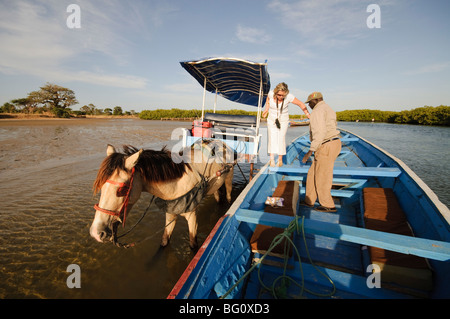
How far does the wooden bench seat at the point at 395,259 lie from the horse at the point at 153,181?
2.64 m

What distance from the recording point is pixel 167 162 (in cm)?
276

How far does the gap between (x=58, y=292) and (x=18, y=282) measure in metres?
0.73

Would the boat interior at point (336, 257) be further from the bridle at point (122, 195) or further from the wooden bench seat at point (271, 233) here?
the bridle at point (122, 195)

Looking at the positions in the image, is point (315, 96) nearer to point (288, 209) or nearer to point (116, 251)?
point (288, 209)

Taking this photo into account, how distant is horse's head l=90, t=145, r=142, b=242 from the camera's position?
1992 millimetres

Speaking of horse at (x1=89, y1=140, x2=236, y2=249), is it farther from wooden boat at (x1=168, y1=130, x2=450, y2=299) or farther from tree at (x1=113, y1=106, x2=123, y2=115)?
tree at (x1=113, y1=106, x2=123, y2=115)

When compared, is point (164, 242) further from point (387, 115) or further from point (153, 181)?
point (387, 115)

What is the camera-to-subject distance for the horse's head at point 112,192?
1.99m

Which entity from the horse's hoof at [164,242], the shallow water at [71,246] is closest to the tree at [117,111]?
the shallow water at [71,246]

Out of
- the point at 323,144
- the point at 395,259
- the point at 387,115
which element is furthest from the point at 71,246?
the point at 387,115

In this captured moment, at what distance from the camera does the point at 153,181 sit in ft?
8.38

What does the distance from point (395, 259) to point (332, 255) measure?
77cm

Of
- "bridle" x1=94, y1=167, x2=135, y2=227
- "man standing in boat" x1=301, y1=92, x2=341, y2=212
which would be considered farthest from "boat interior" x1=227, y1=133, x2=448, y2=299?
"bridle" x1=94, y1=167, x2=135, y2=227

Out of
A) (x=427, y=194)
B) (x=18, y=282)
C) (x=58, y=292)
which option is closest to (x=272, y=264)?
(x=427, y=194)
